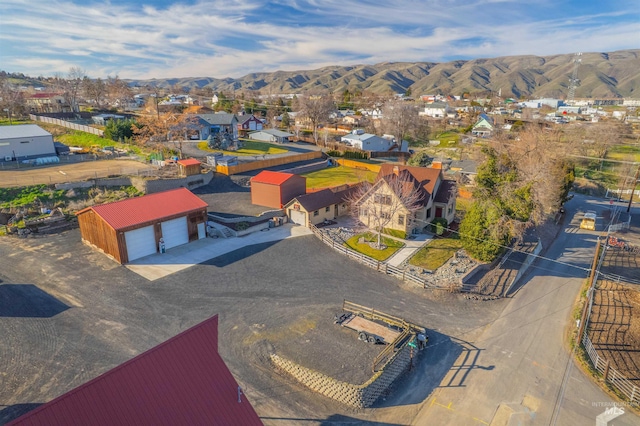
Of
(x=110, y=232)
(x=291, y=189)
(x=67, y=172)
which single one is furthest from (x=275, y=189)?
(x=67, y=172)

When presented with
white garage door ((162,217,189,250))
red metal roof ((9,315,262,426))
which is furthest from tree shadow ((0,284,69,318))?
red metal roof ((9,315,262,426))

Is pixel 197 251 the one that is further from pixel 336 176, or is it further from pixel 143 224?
pixel 336 176

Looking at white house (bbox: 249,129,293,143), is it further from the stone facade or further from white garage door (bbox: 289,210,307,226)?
the stone facade

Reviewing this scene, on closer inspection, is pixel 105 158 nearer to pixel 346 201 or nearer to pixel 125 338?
pixel 346 201

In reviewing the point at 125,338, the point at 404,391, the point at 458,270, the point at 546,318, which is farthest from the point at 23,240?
the point at 546,318

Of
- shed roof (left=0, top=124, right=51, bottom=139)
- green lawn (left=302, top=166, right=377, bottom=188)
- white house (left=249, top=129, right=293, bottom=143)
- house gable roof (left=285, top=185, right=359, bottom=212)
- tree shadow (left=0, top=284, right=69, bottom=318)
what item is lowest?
tree shadow (left=0, top=284, right=69, bottom=318)

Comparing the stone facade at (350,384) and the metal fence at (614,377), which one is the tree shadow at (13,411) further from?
the metal fence at (614,377)

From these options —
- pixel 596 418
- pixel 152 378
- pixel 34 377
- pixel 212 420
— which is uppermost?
pixel 152 378
